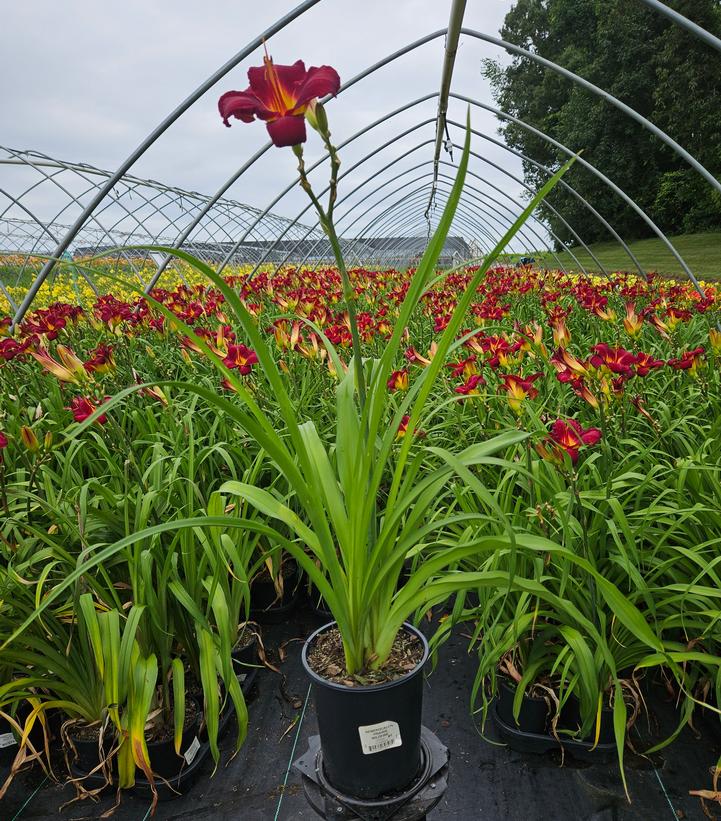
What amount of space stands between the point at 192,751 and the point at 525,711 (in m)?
0.86

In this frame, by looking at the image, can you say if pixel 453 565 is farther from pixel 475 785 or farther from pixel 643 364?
pixel 643 364

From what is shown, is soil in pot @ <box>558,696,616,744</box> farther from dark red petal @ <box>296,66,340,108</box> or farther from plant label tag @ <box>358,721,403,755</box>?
dark red petal @ <box>296,66,340,108</box>

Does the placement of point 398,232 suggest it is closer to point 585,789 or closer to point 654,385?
point 654,385

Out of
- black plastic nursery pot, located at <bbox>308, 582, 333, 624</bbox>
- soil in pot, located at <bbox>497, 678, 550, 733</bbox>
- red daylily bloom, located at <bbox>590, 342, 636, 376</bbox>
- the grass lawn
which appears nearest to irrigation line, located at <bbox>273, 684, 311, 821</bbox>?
black plastic nursery pot, located at <bbox>308, 582, 333, 624</bbox>

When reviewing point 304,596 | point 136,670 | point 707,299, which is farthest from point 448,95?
point 136,670

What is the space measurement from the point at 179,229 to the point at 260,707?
12817mm

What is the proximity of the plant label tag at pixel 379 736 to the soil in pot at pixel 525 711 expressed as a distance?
42cm

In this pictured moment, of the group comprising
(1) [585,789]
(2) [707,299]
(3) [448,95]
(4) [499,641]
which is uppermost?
(3) [448,95]

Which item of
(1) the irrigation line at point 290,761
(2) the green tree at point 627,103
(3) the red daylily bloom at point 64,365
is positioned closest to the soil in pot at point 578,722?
(1) the irrigation line at point 290,761

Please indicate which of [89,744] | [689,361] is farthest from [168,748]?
[689,361]

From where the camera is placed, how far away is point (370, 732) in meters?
1.15

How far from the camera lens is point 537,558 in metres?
1.37

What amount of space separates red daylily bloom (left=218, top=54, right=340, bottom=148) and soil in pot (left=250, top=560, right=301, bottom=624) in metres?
1.52

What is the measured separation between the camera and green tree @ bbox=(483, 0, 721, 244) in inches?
710
